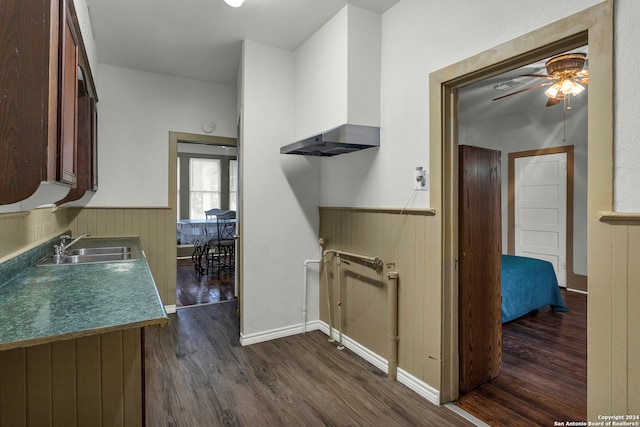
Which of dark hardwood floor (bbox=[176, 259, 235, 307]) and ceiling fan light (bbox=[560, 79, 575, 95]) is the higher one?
ceiling fan light (bbox=[560, 79, 575, 95])

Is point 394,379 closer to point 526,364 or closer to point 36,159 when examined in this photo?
point 526,364

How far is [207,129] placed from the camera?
13.2 ft

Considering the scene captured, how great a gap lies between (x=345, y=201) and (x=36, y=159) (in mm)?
2188

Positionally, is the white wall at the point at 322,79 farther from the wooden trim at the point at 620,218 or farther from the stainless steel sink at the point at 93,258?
the stainless steel sink at the point at 93,258

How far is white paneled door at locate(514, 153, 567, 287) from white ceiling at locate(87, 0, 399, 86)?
153 inches

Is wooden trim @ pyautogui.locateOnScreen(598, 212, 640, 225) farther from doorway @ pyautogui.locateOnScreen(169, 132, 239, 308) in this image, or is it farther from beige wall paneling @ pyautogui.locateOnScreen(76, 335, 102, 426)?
doorway @ pyautogui.locateOnScreen(169, 132, 239, 308)

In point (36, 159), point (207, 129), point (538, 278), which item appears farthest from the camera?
point (207, 129)

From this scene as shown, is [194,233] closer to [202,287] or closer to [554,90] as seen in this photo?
[202,287]

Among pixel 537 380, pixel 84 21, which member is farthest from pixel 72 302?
pixel 537 380

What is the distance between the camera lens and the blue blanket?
3.38m

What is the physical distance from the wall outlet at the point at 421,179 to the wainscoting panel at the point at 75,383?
1719 mm

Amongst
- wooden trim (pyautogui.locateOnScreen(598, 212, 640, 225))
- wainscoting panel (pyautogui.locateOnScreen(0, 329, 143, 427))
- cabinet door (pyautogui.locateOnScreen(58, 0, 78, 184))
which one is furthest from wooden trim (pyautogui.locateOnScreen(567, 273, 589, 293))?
cabinet door (pyautogui.locateOnScreen(58, 0, 78, 184))

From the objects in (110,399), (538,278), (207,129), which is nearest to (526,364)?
(538,278)

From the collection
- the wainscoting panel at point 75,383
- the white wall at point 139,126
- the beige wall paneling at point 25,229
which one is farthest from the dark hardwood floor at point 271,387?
the white wall at point 139,126
